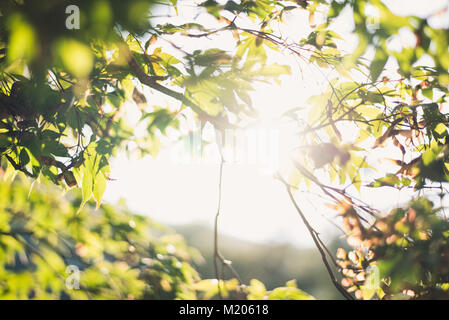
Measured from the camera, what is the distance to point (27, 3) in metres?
0.39

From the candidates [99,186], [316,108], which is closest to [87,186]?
[99,186]

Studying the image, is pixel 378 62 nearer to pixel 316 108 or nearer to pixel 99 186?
pixel 316 108

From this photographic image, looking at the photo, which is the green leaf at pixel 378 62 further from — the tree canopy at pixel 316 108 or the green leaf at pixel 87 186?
the green leaf at pixel 87 186

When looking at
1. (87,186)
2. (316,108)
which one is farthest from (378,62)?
(87,186)

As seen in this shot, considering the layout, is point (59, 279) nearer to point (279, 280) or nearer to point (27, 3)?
point (27, 3)

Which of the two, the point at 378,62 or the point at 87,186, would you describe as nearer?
the point at 378,62

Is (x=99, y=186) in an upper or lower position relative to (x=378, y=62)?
lower

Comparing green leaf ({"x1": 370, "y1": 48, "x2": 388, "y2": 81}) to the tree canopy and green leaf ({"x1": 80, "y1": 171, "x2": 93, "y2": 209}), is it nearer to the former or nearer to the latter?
the tree canopy

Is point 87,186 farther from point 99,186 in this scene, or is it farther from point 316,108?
point 316,108

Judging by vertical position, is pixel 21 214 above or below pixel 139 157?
below

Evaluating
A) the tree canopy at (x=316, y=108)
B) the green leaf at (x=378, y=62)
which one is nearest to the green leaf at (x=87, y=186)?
the tree canopy at (x=316, y=108)

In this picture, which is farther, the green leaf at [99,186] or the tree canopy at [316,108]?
the green leaf at [99,186]
